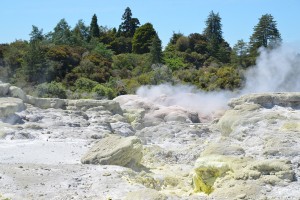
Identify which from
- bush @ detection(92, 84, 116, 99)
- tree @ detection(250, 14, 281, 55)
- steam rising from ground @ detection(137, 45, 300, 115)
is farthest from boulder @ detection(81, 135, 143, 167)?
tree @ detection(250, 14, 281, 55)

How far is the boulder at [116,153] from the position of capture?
1285 centimetres

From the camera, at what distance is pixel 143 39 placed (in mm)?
53906

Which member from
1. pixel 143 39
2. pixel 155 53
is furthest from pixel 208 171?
pixel 143 39

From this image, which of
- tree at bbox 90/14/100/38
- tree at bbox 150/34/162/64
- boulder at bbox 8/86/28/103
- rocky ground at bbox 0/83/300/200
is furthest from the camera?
tree at bbox 90/14/100/38

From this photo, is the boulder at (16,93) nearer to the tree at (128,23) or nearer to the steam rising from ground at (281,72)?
the steam rising from ground at (281,72)

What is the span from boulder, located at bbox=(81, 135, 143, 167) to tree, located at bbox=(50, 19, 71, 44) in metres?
37.3

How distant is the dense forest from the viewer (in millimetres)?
36312

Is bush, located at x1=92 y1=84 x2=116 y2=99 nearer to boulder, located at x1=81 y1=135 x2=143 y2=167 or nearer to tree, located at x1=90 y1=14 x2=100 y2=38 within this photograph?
boulder, located at x1=81 y1=135 x2=143 y2=167

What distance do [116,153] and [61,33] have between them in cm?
4057

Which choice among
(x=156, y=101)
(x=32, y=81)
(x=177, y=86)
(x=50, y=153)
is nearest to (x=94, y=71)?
(x=32, y=81)

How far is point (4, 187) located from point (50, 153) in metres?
4.08

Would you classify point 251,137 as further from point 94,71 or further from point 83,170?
point 94,71

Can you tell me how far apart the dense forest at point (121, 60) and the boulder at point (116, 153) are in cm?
1627

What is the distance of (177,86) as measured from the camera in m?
34.0
